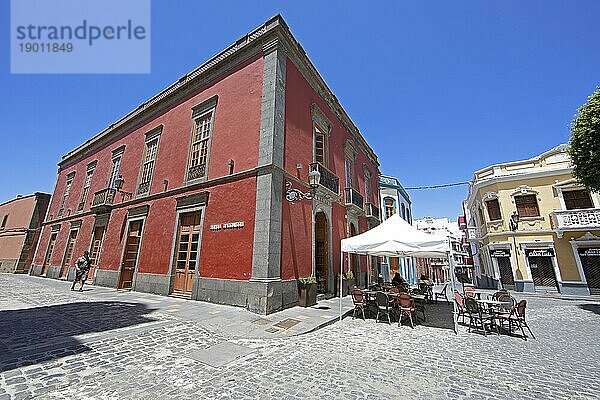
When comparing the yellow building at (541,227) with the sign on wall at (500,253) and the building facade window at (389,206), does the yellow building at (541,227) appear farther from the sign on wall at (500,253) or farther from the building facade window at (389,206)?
the building facade window at (389,206)

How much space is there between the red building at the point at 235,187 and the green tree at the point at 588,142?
8.96 meters

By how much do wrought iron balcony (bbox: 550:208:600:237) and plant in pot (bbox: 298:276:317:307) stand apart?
16.3 meters

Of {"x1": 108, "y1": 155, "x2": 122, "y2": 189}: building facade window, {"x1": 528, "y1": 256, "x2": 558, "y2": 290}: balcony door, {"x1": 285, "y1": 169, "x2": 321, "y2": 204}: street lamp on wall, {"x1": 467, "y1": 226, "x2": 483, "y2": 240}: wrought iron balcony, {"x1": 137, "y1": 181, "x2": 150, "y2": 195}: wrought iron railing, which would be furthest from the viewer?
{"x1": 467, "y1": 226, "x2": 483, "y2": 240}: wrought iron balcony

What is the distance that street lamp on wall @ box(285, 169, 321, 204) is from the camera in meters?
8.72

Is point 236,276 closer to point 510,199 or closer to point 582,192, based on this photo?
point 510,199

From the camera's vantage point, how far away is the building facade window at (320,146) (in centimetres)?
1182

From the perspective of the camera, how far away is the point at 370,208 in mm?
16281

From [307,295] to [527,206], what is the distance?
1707cm

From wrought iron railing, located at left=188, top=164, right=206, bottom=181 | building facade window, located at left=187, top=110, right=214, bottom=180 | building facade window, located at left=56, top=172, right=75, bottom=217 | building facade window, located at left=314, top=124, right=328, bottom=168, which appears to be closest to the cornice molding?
building facade window, located at left=187, top=110, right=214, bottom=180

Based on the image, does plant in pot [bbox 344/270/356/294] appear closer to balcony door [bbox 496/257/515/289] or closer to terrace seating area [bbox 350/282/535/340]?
terrace seating area [bbox 350/282/535/340]

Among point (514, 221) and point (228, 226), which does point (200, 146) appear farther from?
point (514, 221)

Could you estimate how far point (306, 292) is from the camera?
835 centimetres

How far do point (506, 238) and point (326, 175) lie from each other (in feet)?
46.9

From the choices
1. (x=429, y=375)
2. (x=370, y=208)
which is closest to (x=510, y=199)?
(x=370, y=208)
